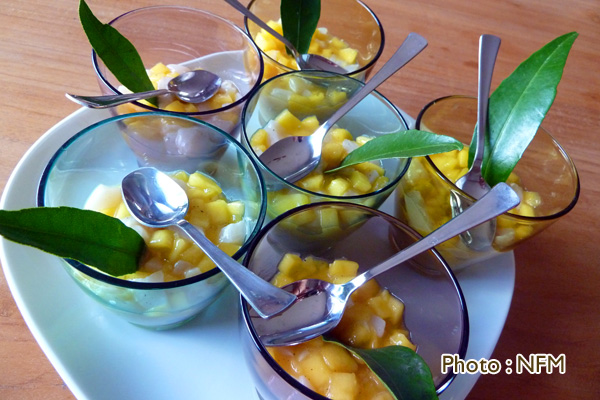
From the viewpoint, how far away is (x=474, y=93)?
4.84ft

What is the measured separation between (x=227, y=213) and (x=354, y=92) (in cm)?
42

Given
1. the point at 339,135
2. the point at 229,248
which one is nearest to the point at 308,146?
the point at 339,135

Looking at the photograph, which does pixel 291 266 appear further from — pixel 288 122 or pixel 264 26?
pixel 264 26

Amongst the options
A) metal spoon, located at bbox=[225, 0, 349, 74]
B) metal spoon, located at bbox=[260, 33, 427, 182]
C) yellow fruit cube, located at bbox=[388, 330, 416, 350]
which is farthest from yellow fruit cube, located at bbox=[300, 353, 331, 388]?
metal spoon, located at bbox=[225, 0, 349, 74]

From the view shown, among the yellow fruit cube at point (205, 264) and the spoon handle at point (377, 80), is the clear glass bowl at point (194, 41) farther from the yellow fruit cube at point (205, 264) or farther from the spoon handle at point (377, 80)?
the yellow fruit cube at point (205, 264)

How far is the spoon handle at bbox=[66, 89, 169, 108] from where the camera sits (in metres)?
0.80

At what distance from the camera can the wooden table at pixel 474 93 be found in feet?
3.09

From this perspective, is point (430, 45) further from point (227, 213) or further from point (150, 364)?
point (150, 364)

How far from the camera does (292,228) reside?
792mm

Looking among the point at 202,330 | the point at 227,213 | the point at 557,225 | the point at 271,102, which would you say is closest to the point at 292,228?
the point at 227,213

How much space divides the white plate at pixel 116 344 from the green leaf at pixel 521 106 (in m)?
0.34

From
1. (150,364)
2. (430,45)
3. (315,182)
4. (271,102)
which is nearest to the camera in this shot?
(150,364)

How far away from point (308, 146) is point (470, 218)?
36cm

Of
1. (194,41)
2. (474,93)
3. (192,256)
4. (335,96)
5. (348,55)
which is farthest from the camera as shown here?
(474,93)
